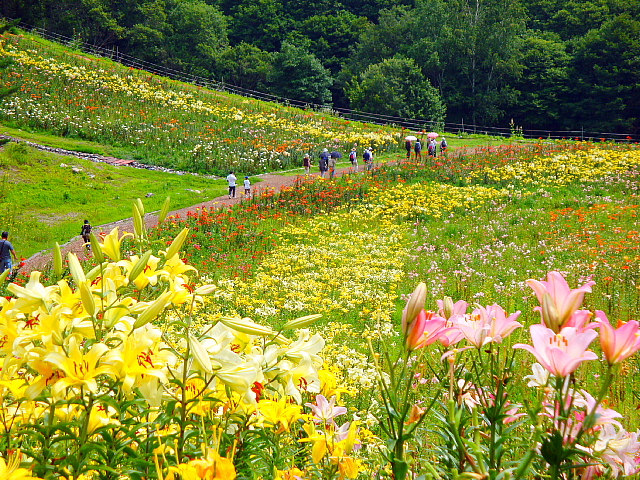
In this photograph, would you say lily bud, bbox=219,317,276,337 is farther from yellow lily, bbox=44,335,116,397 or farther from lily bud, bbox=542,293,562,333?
lily bud, bbox=542,293,562,333

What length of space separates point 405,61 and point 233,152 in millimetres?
21784

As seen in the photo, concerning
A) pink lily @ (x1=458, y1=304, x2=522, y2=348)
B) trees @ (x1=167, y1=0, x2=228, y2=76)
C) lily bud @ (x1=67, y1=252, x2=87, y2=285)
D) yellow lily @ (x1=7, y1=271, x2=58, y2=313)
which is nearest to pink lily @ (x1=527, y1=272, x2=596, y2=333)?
pink lily @ (x1=458, y1=304, x2=522, y2=348)

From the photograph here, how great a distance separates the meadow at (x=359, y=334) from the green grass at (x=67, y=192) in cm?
291

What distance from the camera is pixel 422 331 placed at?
1104 millimetres

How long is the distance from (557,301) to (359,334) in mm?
5133

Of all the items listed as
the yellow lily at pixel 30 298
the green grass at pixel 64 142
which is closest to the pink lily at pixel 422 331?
the yellow lily at pixel 30 298

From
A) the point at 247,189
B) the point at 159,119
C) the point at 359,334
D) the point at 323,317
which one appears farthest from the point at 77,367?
the point at 159,119

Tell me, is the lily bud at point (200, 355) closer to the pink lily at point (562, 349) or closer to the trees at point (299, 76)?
the pink lily at point (562, 349)

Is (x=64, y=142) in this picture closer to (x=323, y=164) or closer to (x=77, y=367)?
(x=323, y=164)

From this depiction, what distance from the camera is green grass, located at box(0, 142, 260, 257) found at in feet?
39.3

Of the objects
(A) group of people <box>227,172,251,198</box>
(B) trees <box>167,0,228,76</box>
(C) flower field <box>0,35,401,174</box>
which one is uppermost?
(B) trees <box>167,0,228,76</box>

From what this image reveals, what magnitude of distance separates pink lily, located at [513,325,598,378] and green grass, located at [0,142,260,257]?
11599 mm

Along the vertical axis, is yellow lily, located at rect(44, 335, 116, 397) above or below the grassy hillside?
above

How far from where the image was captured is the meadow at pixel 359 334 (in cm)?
110
